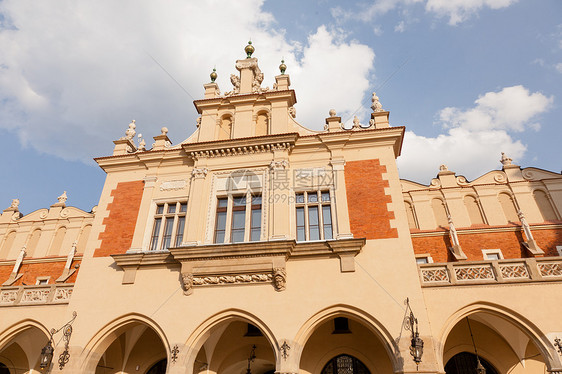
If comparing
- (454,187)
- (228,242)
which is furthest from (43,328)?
(454,187)

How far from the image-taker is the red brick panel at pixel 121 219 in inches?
544

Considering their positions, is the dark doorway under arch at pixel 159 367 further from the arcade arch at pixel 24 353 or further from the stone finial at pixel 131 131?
the stone finial at pixel 131 131

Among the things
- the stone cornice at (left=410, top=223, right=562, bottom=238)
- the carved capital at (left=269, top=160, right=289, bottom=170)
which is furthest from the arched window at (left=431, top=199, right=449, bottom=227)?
the carved capital at (left=269, top=160, right=289, bottom=170)

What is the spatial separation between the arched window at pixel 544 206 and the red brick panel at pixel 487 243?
94 centimetres

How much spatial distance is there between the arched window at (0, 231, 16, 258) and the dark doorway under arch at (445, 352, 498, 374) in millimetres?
24376

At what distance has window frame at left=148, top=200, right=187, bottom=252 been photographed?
13.6m

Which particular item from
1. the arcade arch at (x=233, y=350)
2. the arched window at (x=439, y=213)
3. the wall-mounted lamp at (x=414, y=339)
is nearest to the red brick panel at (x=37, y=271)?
the arcade arch at (x=233, y=350)

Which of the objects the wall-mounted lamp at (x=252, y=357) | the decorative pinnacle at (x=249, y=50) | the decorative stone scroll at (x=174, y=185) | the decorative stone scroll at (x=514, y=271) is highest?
the decorative pinnacle at (x=249, y=50)

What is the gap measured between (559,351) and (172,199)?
1368 cm

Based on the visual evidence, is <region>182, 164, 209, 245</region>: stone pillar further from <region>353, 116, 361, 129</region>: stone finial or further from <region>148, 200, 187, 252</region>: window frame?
<region>353, 116, 361, 129</region>: stone finial

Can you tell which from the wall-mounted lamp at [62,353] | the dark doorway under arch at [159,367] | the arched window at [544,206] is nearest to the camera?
the wall-mounted lamp at [62,353]

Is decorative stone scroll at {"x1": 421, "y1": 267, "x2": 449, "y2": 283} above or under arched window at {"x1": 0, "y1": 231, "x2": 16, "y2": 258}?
under

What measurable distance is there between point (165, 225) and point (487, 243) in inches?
583

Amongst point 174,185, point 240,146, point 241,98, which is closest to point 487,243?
point 240,146
